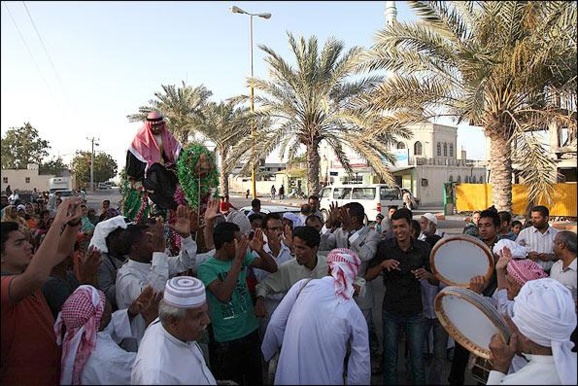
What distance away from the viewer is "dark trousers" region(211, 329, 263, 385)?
392 centimetres

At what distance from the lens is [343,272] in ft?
10.3

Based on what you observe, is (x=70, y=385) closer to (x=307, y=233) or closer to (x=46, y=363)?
(x=46, y=363)

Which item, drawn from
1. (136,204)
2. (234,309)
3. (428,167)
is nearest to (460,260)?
(234,309)

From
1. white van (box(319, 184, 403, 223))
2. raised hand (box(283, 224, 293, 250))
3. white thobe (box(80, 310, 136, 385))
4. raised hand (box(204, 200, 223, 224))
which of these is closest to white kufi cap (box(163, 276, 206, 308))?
white thobe (box(80, 310, 136, 385))

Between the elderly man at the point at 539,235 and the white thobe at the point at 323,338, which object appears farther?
the elderly man at the point at 539,235

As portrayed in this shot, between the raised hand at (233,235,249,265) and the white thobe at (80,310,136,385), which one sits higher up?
the raised hand at (233,235,249,265)

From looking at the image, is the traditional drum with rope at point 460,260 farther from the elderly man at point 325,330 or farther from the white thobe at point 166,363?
the white thobe at point 166,363

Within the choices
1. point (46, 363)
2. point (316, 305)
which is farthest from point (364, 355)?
point (46, 363)

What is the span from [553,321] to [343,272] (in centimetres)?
124

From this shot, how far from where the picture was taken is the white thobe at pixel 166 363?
2.16 m

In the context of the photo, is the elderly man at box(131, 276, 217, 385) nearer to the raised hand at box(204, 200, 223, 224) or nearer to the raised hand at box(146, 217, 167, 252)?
the raised hand at box(146, 217, 167, 252)

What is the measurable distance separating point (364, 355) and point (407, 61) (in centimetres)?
1033

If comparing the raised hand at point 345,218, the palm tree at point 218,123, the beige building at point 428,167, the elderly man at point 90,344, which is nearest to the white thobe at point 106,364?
the elderly man at point 90,344

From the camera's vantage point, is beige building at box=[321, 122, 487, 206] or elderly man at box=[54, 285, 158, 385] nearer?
elderly man at box=[54, 285, 158, 385]
